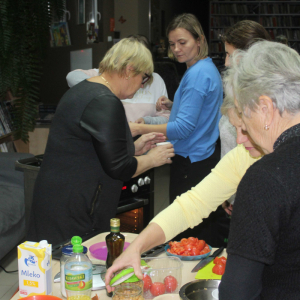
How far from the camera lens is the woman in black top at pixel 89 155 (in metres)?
1.50

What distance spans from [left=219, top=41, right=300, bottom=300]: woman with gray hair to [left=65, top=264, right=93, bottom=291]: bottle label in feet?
1.22

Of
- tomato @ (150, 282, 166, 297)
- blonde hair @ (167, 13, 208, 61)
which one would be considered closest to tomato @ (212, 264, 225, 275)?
tomato @ (150, 282, 166, 297)

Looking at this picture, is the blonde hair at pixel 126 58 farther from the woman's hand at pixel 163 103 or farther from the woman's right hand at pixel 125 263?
the woman's hand at pixel 163 103

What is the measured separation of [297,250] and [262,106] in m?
0.34

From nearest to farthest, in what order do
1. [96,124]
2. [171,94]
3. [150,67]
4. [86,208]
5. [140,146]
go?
1. [96,124]
2. [86,208]
3. [150,67]
4. [140,146]
5. [171,94]

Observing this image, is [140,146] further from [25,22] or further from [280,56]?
[25,22]

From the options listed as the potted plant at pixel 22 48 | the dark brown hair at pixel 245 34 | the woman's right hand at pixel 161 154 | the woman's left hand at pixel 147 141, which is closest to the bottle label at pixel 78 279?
the woman's right hand at pixel 161 154

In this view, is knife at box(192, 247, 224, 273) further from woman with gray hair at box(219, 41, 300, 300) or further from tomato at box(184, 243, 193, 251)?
woman with gray hair at box(219, 41, 300, 300)

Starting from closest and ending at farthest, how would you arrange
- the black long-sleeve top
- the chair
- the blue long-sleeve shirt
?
the black long-sleeve top → the blue long-sleeve shirt → the chair

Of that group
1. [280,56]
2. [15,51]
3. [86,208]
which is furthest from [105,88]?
[15,51]

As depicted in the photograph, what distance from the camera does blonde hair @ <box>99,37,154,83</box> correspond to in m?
1.67

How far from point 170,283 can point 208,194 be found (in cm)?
42

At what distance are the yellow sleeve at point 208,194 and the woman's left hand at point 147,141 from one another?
0.63 m

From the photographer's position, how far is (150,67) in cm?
177
